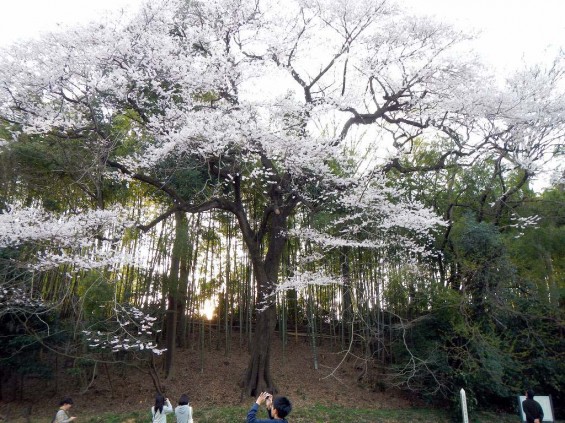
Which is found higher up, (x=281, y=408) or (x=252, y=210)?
(x=252, y=210)

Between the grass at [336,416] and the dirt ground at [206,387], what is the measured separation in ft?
1.41

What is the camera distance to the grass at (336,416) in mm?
7230

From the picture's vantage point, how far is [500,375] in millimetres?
8461

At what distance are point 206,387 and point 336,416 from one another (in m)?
2.63

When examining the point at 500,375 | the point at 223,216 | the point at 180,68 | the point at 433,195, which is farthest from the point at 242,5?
the point at 500,375

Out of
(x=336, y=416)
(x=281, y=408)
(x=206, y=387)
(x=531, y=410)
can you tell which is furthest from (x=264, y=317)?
(x=281, y=408)

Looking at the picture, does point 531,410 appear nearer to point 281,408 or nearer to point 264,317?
point 281,408

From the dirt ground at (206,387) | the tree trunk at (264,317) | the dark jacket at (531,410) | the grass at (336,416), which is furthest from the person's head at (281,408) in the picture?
Result: the dirt ground at (206,387)

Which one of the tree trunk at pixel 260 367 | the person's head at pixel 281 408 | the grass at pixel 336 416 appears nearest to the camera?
the person's head at pixel 281 408

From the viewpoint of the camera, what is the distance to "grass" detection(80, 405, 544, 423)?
23.7 feet

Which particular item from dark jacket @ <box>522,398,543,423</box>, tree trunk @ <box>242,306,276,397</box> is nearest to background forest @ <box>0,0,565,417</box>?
tree trunk @ <box>242,306,276,397</box>

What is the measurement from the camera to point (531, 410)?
16.8 feet

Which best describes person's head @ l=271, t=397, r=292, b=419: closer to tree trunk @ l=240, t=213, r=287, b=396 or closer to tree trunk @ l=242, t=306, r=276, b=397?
tree trunk @ l=240, t=213, r=287, b=396

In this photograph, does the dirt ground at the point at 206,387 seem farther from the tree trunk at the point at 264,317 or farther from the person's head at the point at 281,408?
the person's head at the point at 281,408
